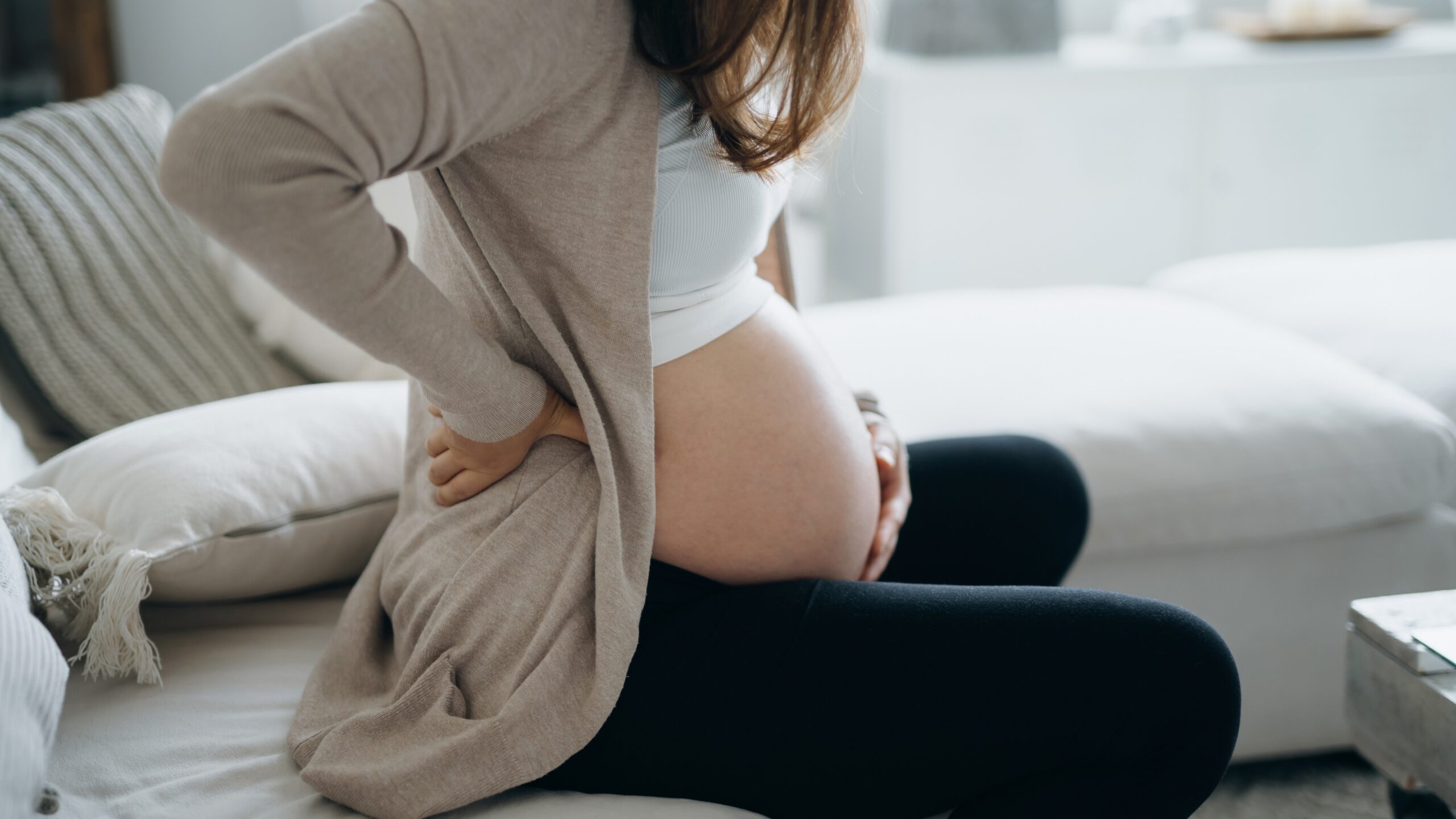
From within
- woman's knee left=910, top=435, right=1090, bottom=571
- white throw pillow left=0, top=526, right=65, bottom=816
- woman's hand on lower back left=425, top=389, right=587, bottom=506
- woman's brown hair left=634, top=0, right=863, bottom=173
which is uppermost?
woman's brown hair left=634, top=0, right=863, bottom=173

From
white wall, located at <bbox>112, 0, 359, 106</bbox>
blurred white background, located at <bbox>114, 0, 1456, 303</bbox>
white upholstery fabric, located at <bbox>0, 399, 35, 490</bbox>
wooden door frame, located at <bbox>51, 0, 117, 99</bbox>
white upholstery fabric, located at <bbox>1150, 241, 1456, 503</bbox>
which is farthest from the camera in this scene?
blurred white background, located at <bbox>114, 0, 1456, 303</bbox>

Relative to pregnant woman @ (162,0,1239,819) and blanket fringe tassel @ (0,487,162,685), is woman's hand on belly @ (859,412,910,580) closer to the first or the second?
pregnant woman @ (162,0,1239,819)

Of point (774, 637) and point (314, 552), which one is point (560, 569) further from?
point (314, 552)

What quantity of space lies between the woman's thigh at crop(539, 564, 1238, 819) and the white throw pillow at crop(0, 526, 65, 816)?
0.98 ft

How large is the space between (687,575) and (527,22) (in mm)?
378

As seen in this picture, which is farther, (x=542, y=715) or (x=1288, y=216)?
(x=1288, y=216)

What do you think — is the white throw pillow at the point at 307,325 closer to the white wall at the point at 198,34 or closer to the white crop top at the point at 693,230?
the white crop top at the point at 693,230

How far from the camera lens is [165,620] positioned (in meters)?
0.92

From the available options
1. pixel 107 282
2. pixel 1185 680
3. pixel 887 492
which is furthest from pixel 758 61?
pixel 107 282

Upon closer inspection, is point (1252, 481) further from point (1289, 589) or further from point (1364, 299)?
point (1364, 299)

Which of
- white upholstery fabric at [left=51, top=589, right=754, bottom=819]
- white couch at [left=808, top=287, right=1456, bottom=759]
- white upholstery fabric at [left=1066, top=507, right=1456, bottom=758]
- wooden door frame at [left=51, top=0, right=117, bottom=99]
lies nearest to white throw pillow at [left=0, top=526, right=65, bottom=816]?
white upholstery fabric at [left=51, top=589, right=754, bottom=819]

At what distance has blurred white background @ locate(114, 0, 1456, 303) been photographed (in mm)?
2258

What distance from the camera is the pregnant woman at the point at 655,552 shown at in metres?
0.66

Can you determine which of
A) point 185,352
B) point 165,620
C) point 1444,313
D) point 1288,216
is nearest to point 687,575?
point 165,620
